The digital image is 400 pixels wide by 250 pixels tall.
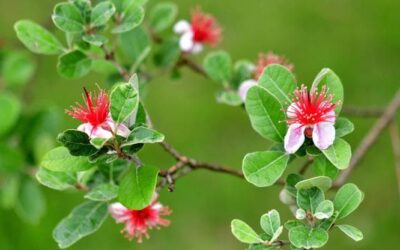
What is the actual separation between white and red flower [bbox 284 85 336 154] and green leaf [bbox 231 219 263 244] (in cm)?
17

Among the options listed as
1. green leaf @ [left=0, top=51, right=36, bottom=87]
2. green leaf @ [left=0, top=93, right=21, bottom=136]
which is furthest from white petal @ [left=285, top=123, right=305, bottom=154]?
green leaf @ [left=0, top=51, right=36, bottom=87]

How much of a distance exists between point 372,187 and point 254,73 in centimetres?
148

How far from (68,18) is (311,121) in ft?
1.92

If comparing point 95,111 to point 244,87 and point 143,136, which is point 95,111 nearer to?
point 143,136

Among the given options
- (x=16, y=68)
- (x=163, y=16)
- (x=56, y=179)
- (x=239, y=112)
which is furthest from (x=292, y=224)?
(x=239, y=112)

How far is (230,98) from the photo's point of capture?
160cm

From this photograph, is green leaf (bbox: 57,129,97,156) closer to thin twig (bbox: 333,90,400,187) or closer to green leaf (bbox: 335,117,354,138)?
green leaf (bbox: 335,117,354,138)

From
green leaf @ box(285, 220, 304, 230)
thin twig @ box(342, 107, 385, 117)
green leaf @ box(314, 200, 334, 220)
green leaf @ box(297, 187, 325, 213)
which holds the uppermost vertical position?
green leaf @ box(314, 200, 334, 220)

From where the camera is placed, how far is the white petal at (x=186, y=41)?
5.76 feet

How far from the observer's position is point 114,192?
1360mm

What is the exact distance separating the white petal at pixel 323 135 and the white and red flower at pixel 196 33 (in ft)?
1.99

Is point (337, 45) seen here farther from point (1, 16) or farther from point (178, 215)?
point (1, 16)

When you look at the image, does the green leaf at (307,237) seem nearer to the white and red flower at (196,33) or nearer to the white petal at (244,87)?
the white petal at (244,87)

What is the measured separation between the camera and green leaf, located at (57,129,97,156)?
1184mm
